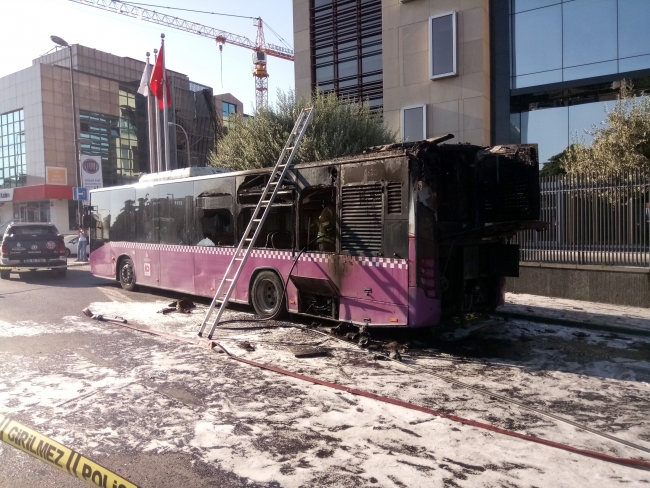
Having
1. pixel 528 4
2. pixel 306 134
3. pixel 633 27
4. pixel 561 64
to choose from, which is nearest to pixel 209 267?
pixel 306 134

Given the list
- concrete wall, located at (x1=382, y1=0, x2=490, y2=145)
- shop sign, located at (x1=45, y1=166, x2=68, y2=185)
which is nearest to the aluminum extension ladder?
concrete wall, located at (x1=382, y1=0, x2=490, y2=145)

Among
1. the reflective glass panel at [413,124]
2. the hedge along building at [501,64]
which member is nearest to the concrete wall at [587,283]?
the hedge along building at [501,64]

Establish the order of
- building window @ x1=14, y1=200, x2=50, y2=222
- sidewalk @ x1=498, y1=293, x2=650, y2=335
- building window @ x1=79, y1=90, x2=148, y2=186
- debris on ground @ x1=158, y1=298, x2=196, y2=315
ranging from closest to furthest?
sidewalk @ x1=498, y1=293, x2=650, y2=335 → debris on ground @ x1=158, y1=298, x2=196, y2=315 → building window @ x1=14, y1=200, x2=50, y2=222 → building window @ x1=79, y1=90, x2=148, y2=186

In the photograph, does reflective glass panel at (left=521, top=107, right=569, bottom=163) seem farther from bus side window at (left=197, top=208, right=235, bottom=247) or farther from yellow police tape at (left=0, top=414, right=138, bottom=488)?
yellow police tape at (left=0, top=414, right=138, bottom=488)

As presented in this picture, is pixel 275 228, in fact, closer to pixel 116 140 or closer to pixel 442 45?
pixel 442 45

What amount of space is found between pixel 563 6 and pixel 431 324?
17702 mm

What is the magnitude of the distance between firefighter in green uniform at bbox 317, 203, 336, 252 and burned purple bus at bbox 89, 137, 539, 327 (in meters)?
0.02

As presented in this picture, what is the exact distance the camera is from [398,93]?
2323 centimetres

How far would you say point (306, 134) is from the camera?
17.2m

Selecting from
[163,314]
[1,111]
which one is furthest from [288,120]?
[1,111]

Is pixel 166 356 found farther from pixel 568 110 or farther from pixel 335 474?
pixel 568 110

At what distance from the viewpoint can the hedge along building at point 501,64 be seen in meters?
18.7

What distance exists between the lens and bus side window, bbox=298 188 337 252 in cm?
816


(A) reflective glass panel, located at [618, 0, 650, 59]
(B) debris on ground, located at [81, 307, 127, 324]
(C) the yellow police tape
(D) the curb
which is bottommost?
(D) the curb
